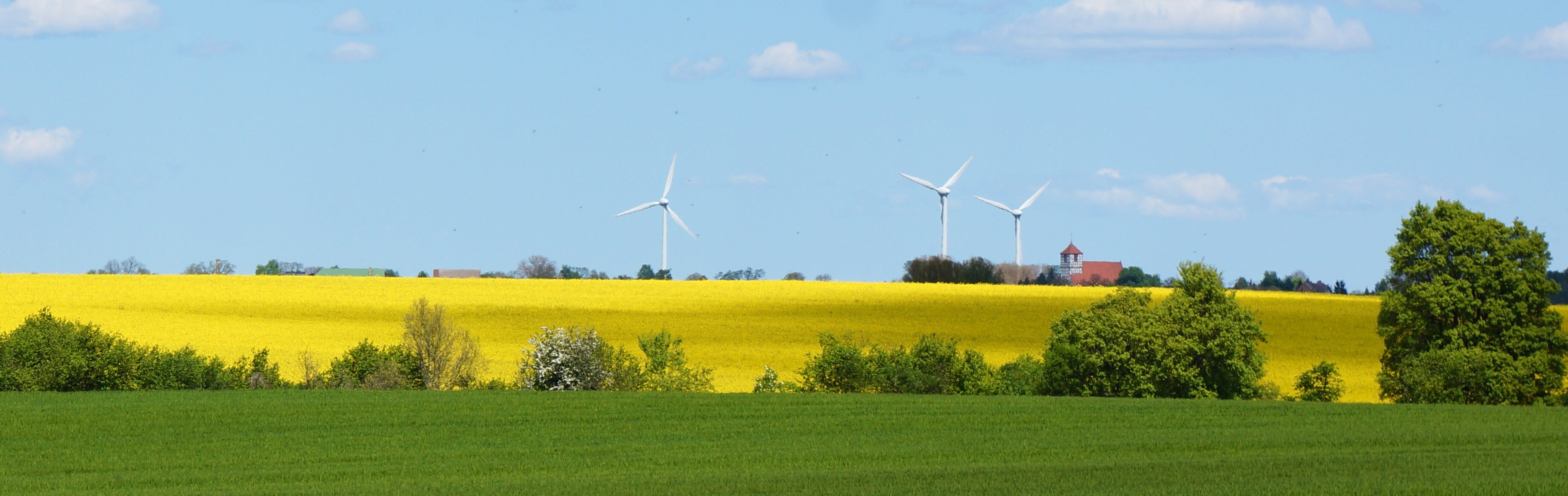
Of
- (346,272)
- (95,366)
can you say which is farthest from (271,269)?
(95,366)

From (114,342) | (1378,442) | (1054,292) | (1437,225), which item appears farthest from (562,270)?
(1378,442)

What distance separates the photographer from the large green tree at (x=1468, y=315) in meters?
49.6

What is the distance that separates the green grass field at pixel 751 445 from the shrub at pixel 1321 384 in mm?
10579

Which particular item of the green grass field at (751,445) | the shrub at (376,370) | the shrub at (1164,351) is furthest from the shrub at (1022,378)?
the shrub at (376,370)

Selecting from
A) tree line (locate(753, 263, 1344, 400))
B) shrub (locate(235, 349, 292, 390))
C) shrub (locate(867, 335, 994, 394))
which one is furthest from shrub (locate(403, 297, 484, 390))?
shrub (locate(867, 335, 994, 394))

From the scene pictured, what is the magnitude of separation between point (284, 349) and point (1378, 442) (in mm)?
45894

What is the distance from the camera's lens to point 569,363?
54.0m

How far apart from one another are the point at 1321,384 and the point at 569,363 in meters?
29.0

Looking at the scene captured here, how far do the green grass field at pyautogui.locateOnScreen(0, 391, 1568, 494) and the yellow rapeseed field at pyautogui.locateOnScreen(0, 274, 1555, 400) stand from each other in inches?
630

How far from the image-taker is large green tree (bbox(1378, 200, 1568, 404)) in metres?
49.6

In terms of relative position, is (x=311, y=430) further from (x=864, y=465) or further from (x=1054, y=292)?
(x=1054, y=292)

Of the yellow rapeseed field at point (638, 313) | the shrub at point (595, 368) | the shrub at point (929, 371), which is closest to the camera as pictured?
the shrub at point (595, 368)

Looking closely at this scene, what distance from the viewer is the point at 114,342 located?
54375mm

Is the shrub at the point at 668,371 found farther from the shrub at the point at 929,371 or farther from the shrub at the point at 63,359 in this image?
the shrub at the point at 63,359
